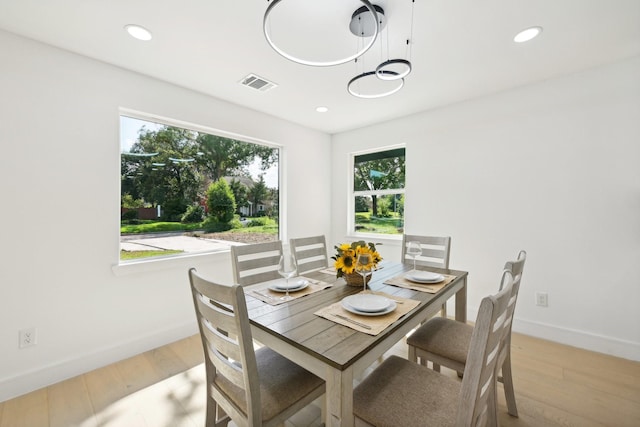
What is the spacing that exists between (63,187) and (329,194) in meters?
3.09

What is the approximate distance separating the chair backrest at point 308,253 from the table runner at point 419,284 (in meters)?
0.78

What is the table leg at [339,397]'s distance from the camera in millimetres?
943

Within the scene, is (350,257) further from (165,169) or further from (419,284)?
(165,169)

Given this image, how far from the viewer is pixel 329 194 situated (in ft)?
14.3

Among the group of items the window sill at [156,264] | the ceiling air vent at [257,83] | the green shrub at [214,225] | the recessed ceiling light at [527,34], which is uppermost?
the recessed ceiling light at [527,34]

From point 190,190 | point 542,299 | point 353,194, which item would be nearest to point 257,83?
point 190,190

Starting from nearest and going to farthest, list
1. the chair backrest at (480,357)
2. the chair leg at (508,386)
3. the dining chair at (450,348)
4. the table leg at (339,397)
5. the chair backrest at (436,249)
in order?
the chair backrest at (480,357) → the table leg at (339,397) → the dining chair at (450,348) → the chair leg at (508,386) → the chair backrest at (436,249)

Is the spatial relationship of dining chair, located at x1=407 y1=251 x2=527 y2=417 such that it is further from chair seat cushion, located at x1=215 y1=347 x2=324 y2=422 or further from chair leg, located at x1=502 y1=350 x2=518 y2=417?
chair seat cushion, located at x1=215 y1=347 x2=324 y2=422

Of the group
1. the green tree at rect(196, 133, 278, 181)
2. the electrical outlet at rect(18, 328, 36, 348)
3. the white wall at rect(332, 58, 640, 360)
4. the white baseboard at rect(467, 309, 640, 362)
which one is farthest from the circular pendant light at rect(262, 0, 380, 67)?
the white baseboard at rect(467, 309, 640, 362)

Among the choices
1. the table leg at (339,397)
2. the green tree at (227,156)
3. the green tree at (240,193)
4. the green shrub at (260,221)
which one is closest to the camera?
the table leg at (339,397)

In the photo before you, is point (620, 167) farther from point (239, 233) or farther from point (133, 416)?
point (133, 416)

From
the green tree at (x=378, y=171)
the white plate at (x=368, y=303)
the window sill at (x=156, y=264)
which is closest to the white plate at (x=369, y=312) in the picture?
the white plate at (x=368, y=303)

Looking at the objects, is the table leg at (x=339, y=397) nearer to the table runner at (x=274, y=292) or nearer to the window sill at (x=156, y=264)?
the table runner at (x=274, y=292)

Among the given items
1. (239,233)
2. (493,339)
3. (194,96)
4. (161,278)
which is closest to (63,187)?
(161,278)
